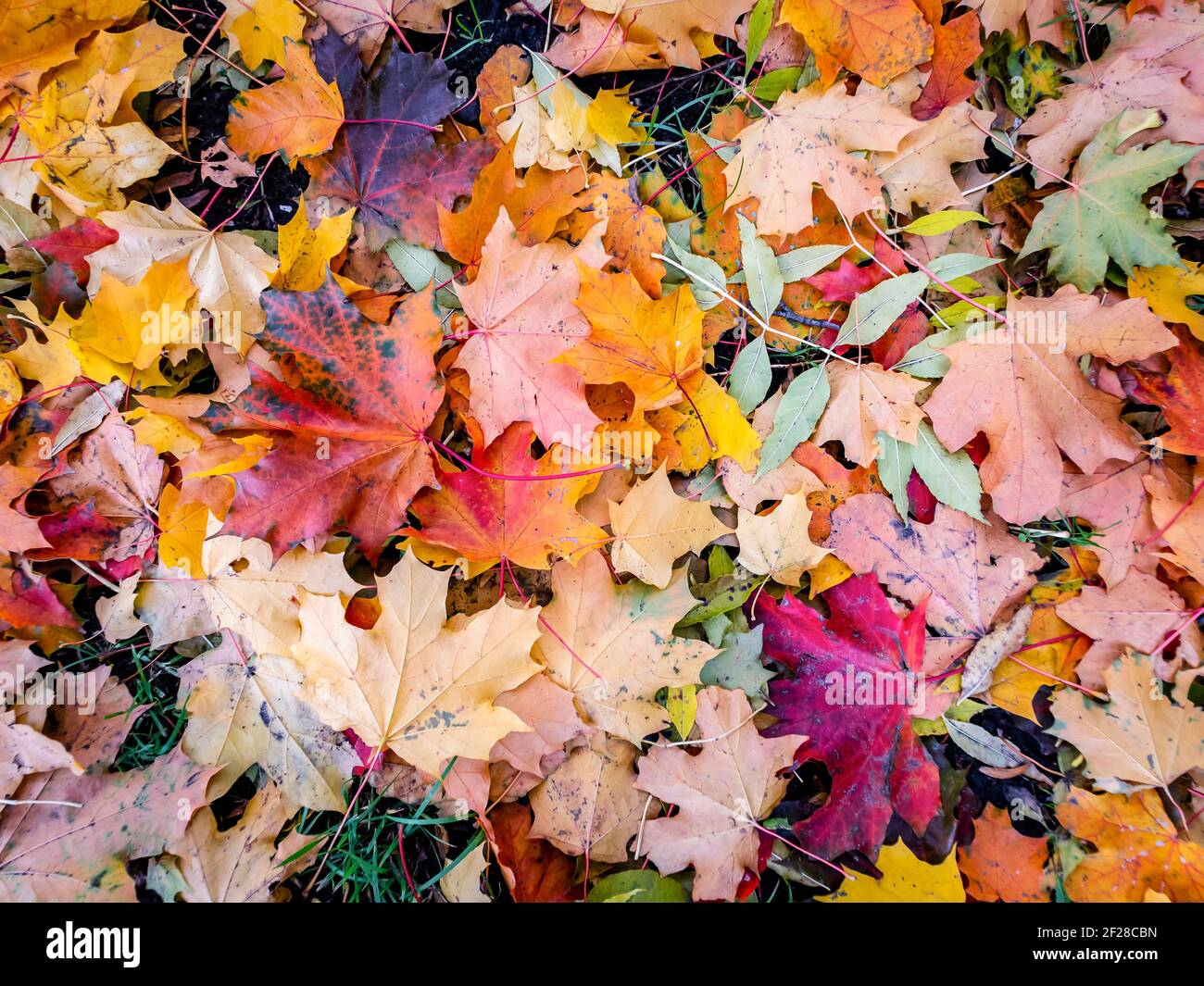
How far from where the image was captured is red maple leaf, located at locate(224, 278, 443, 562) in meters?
1.47

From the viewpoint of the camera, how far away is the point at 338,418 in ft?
4.96

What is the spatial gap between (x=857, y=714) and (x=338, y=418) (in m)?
1.32

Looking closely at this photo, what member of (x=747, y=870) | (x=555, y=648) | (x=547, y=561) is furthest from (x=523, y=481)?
(x=747, y=870)

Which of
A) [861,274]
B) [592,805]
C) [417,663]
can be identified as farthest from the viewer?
[861,274]

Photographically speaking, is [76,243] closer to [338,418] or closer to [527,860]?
[338,418]

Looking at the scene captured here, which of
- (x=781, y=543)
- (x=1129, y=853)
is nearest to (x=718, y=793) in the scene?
(x=781, y=543)

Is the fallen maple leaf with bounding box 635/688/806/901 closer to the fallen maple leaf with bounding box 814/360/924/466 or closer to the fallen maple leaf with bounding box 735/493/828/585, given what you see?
the fallen maple leaf with bounding box 735/493/828/585

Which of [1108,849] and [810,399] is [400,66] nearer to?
[810,399]

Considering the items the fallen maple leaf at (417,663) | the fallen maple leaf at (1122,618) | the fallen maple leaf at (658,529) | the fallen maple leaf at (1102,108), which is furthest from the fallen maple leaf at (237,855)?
the fallen maple leaf at (1102,108)

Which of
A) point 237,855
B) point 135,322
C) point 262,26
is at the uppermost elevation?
point 262,26

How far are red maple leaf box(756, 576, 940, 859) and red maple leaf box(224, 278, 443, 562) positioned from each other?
0.94m

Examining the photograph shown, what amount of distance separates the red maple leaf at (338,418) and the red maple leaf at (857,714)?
942 millimetres

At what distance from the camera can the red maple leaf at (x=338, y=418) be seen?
1472mm

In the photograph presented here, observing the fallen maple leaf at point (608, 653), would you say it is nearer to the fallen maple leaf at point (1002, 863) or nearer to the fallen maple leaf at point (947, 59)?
the fallen maple leaf at point (1002, 863)
